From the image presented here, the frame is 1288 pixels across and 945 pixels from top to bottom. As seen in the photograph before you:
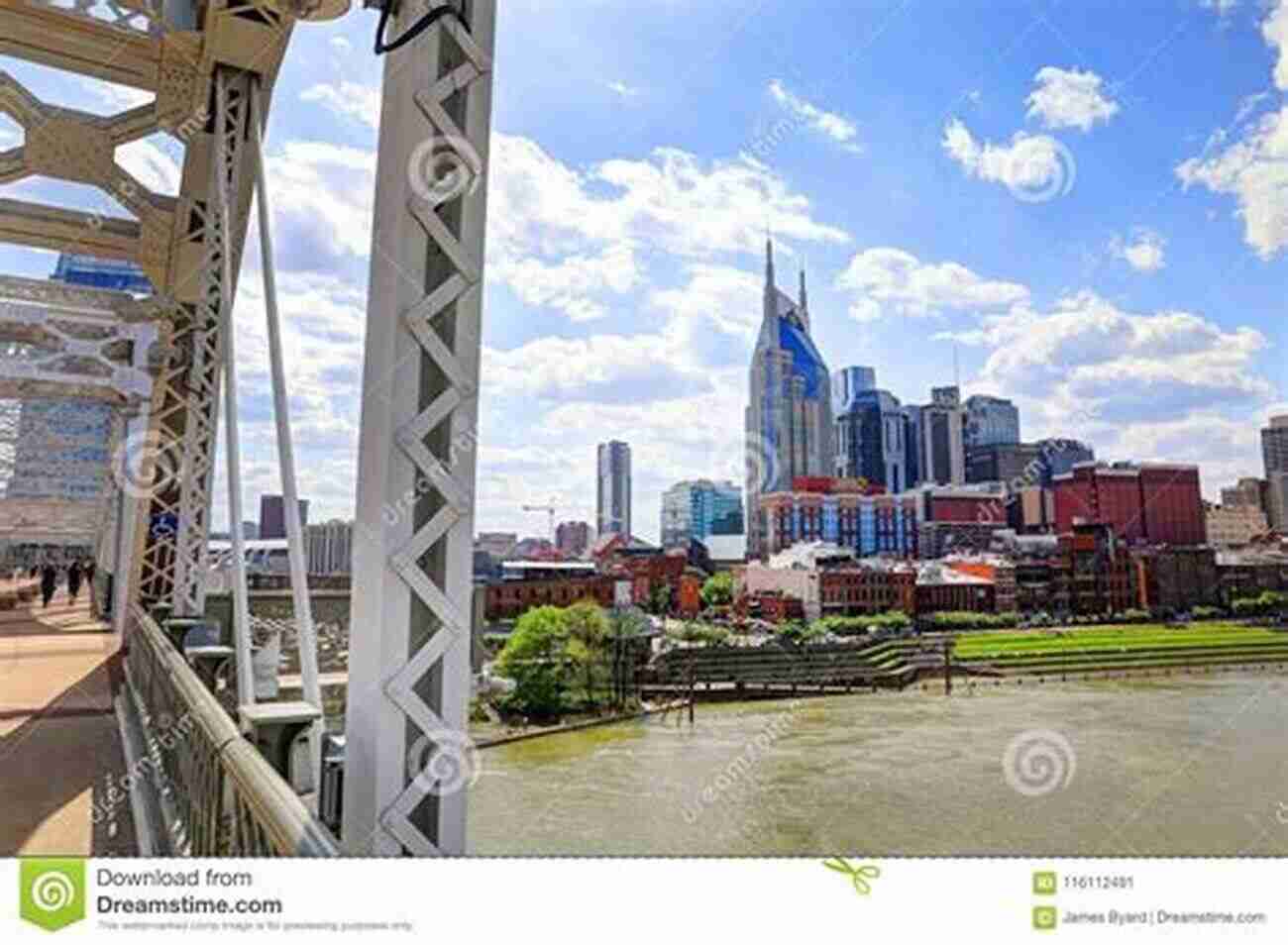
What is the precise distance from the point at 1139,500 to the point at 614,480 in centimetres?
1720

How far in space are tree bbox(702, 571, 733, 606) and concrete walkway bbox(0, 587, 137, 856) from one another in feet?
97.2

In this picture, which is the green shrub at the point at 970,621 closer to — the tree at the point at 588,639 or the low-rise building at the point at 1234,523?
the low-rise building at the point at 1234,523

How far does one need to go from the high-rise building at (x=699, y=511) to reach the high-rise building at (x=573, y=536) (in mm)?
3770

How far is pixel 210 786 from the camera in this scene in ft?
4.34

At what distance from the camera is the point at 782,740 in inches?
776

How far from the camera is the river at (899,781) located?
496 inches

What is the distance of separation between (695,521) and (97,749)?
132 ft

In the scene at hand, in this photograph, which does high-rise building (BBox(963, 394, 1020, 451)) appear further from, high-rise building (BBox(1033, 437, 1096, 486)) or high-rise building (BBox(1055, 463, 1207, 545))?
high-rise building (BBox(1055, 463, 1207, 545))
